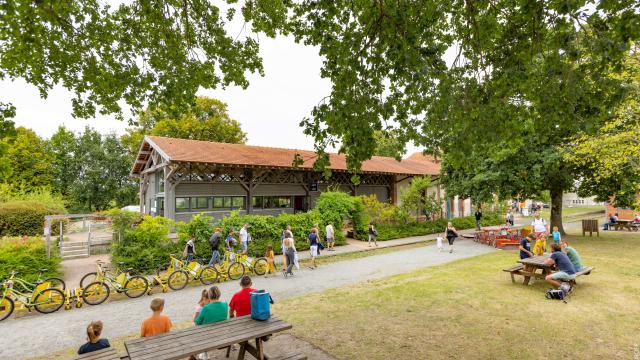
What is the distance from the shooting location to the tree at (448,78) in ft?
20.0

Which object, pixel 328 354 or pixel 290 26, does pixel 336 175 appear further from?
pixel 328 354

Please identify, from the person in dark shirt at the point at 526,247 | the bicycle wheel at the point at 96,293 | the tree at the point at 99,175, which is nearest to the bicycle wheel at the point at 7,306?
the bicycle wheel at the point at 96,293

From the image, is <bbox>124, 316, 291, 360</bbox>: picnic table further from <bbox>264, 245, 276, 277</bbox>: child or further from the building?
the building

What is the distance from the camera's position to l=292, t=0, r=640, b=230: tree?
20.0 ft

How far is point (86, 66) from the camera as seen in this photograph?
738 cm

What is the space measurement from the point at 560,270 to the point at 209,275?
10.8 m

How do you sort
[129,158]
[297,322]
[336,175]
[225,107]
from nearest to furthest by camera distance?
1. [297,322]
2. [336,175]
3. [129,158]
4. [225,107]

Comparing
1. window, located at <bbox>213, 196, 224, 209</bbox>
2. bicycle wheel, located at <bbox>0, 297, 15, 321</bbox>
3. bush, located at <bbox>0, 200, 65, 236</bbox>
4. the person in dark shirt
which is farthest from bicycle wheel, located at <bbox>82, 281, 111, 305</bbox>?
bush, located at <bbox>0, 200, 65, 236</bbox>

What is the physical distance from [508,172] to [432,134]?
43.0ft

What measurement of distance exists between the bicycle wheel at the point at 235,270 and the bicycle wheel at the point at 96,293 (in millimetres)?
3758

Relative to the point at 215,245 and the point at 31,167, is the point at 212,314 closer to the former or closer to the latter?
the point at 215,245

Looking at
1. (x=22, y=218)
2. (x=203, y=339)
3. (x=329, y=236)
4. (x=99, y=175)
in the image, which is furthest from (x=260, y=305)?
(x=99, y=175)

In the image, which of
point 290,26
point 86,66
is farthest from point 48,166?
point 290,26

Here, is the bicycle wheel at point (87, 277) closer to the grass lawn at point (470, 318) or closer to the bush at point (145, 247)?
the bush at point (145, 247)
